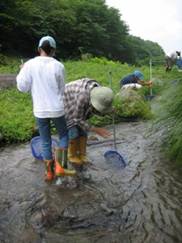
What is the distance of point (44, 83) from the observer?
179 inches

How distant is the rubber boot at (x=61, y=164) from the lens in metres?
4.84

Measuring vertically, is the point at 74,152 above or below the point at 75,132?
below

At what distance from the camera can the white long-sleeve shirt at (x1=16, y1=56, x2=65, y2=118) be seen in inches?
178

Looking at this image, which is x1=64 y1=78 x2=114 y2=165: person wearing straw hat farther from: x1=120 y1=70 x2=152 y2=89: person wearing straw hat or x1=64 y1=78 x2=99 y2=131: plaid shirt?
x1=120 y1=70 x2=152 y2=89: person wearing straw hat

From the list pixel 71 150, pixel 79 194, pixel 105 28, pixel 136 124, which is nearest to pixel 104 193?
pixel 79 194

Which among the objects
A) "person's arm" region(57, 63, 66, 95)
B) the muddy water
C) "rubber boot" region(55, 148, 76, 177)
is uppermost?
"person's arm" region(57, 63, 66, 95)

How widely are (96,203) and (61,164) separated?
2.64 feet

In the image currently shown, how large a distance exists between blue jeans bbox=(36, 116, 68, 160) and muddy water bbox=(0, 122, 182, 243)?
17.8 inches

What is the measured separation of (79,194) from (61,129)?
0.81 m

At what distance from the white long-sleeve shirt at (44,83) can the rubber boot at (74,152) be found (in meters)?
0.86

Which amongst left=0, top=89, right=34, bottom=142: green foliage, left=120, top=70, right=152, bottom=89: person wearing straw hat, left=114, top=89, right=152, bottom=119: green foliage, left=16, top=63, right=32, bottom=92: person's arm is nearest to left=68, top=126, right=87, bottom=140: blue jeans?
left=16, top=63, right=32, bottom=92: person's arm

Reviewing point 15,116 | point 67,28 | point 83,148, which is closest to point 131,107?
point 15,116

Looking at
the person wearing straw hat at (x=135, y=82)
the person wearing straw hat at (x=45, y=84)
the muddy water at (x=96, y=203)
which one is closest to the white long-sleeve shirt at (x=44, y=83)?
the person wearing straw hat at (x=45, y=84)

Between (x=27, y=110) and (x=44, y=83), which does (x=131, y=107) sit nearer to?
(x=27, y=110)
